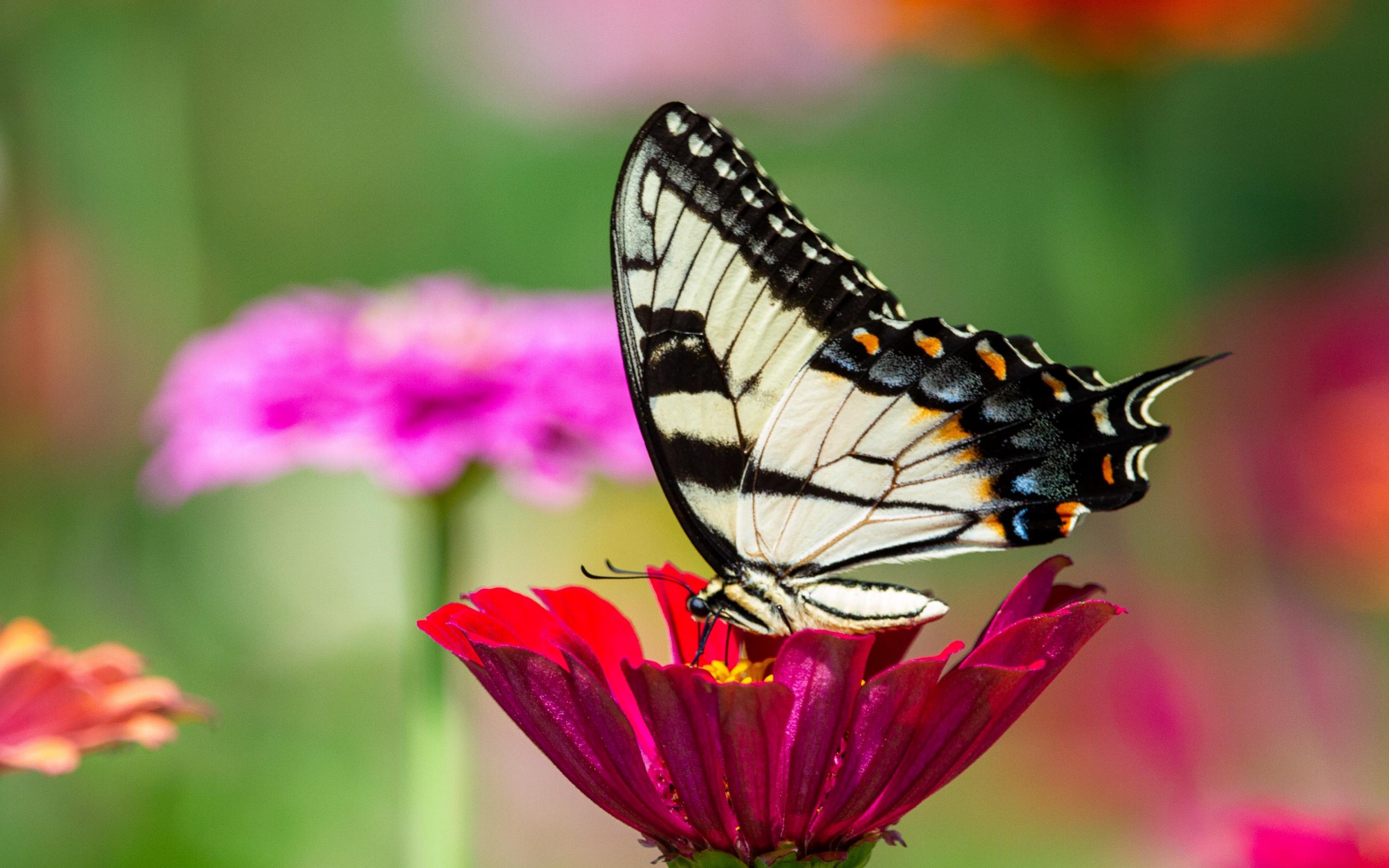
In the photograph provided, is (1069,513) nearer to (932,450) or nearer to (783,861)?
(932,450)

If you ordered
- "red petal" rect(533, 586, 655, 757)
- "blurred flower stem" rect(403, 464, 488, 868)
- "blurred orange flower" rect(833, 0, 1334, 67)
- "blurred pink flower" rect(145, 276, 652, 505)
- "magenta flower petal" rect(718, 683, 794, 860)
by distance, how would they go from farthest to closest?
"blurred orange flower" rect(833, 0, 1334, 67) < "blurred pink flower" rect(145, 276, 652, 505) < "blurred flower stem" rect(403, 464, 488, 868) < "red petal" rect(533, 586, 655, 757) < "magenta flower petal" rect(718, 683, 794, 860)

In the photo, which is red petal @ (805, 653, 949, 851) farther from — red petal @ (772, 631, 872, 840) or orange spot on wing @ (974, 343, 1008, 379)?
orange spot on wing @ (974, 343, 1008, 379)

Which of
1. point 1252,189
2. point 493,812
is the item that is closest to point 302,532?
point 493,812

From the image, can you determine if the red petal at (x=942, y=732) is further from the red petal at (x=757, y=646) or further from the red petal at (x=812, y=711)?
the red petal at (x=757, y=646)

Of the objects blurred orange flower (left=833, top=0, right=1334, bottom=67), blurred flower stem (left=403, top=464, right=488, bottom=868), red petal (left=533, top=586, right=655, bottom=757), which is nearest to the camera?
red petal (left=533, top=586, right=655, bottom=757)

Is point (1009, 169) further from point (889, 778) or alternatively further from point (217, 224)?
point (889, 778)

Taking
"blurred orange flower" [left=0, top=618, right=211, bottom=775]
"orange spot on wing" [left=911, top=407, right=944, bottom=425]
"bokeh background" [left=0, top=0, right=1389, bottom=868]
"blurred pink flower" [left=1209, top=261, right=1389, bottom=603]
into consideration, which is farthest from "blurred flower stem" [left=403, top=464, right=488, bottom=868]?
"blurred pink flower" [left=1209, top=261, right=1389, bottom=603]
